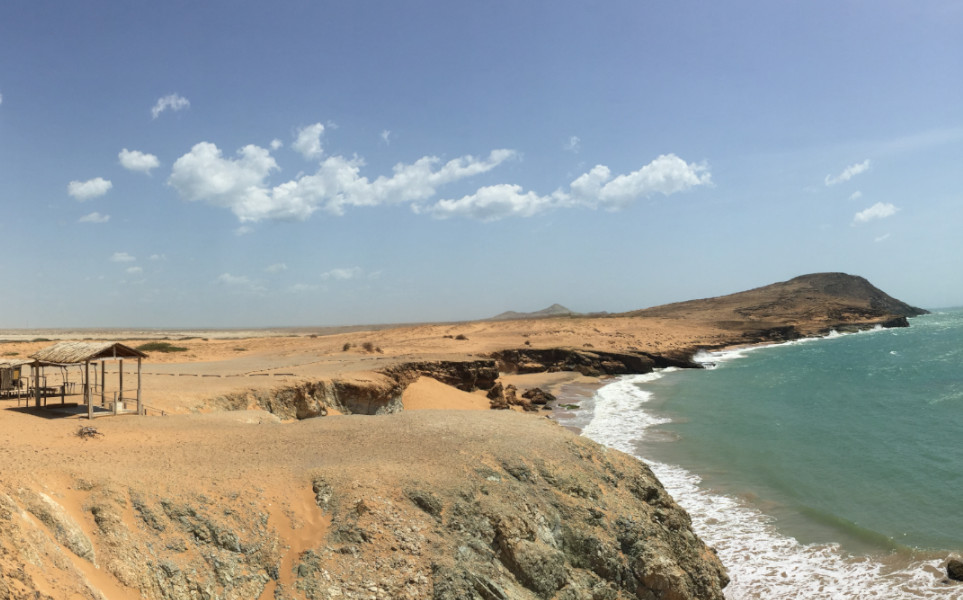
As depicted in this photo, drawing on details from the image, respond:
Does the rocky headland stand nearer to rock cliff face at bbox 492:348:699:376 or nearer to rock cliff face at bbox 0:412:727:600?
rock cliff face at bbox 0:412:727:600

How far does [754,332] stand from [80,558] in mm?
80558

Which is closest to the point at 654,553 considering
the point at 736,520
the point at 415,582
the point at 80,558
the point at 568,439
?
the point at 568,439

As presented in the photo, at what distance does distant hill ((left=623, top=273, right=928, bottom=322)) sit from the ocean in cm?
5598

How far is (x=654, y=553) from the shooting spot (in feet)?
34.8

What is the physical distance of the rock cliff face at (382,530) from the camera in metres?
7.09

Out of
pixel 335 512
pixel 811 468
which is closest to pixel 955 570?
pixel 811 468

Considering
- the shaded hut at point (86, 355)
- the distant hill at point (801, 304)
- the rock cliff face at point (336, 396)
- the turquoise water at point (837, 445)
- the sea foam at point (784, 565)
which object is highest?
the distant hill at point (801, 304)

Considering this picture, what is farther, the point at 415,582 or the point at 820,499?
the point at 820,499

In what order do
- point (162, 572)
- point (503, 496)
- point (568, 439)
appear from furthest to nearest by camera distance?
point (568, 439), point (503, 496), point (162, 572)

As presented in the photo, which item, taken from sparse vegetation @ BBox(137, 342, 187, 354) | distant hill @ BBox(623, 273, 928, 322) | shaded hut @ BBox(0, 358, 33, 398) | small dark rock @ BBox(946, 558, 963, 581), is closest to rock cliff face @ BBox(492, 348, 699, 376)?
sparse vegetation @ BBox(137, 342, 187, 354)

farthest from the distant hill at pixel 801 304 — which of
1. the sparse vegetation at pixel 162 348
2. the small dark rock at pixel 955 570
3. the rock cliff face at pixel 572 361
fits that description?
the small dark rock at pixel 955 570

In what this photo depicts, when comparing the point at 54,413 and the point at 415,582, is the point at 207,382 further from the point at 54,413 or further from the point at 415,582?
the point at 415,582

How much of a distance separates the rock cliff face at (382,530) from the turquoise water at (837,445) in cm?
573

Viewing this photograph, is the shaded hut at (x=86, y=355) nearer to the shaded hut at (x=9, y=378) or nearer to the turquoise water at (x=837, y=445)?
the shaded hut at (x=9, y=378)
